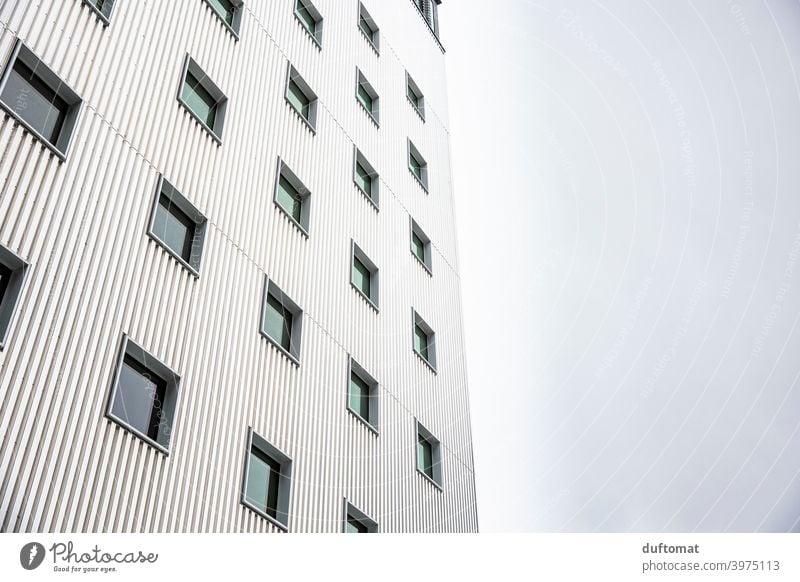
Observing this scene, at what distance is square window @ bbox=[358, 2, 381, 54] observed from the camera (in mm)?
31305

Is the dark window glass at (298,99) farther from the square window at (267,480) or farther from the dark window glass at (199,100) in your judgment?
the square window at (267,480)

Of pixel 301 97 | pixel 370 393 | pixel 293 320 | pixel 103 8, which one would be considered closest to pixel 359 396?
pixel 370 393

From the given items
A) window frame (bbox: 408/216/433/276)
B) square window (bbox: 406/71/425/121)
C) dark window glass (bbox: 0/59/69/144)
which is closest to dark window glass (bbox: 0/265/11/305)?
dark window glass (bbox: 0/59/69/144)

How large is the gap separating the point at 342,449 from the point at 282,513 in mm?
2947

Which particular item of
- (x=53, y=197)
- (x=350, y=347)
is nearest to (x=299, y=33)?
(x=350, y=347)

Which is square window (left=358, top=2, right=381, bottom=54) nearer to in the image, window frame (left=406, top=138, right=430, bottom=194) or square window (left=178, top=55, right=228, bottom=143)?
window frame (left=406, top=138, right=430, bottom=194)

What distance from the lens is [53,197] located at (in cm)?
1373

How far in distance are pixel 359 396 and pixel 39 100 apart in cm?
1112

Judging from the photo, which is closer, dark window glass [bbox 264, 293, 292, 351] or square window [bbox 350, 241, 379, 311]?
dark window glass [bbox 264, 293, 292, 351]

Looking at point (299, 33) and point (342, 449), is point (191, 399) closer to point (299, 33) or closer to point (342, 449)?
point (342, 449)

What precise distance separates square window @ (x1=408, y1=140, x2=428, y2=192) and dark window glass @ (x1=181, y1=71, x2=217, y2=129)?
1260cm

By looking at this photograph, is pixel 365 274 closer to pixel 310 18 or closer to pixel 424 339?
pixel 424 339

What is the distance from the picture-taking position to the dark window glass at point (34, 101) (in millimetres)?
13862

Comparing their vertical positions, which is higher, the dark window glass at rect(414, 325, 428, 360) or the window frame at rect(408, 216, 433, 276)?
the window frame at rect(408, 216, 433, 276)
